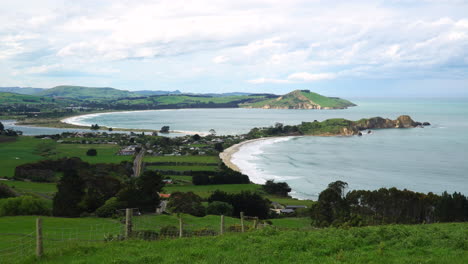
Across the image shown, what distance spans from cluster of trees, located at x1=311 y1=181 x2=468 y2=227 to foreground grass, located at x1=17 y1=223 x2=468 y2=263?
1624 cm

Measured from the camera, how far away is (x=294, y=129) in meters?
118

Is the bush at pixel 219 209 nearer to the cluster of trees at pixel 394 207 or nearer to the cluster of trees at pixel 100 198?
the cluster of trees at pixel 100 198

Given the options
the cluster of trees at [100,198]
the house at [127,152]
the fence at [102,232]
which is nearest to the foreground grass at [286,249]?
the fence at [102,232]

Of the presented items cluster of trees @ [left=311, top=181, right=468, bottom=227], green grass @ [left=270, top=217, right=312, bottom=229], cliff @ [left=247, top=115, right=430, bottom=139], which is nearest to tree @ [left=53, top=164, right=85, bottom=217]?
green grass @ [left=270, top=217, right=312, bottom=229]

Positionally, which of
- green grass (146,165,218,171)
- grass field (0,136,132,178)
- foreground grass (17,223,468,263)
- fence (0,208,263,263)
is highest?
foreground grass (17,223,468,263)

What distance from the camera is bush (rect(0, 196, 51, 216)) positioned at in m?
21.3

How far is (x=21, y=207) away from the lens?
21844 millimetres

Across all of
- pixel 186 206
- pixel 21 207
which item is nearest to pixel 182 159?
pixel 186 206

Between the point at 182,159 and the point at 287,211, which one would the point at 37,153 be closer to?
the point at 182,159

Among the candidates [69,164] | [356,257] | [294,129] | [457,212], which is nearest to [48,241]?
[356,257]

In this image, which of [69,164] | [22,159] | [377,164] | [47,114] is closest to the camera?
[69,164]

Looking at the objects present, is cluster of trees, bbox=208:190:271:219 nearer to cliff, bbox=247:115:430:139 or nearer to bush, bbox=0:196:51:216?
bush, bbox=0:196:51:216

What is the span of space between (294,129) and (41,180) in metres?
84.8

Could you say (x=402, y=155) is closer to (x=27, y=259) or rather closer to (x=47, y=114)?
(x=27, y=259)
